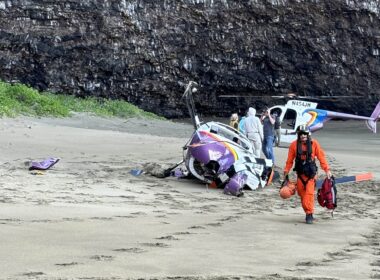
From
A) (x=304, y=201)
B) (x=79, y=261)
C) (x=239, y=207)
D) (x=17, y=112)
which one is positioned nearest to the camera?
(x=79, y=261)

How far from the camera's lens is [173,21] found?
1378 inches

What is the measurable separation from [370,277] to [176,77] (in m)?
31.1

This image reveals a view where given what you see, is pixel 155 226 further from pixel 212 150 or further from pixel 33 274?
pixel 212 150

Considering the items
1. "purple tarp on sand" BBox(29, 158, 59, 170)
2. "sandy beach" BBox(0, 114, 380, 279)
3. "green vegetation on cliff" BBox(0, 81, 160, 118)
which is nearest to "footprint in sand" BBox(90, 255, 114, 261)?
"sandy beach" BBox(0, 114, 380, 279)

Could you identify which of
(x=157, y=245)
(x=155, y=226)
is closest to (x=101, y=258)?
(x=157, y=245)

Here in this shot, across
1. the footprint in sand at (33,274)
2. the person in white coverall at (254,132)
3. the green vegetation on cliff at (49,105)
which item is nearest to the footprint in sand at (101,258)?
the footprint in sand at (33,274)

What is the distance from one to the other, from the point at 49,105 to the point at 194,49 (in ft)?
38.3

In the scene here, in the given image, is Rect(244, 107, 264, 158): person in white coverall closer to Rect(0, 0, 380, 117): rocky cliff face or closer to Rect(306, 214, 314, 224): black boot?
Rect(306, 214, 314, 224): black boot

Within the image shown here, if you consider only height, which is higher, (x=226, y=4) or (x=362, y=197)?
(x=226, y=4)

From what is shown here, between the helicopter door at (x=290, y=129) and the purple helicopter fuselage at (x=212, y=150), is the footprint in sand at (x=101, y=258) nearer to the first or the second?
the purple helicopter fuselage at (x=212, y=150)

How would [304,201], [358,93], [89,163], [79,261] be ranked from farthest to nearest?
1. [358,93]
2. [89,163]
3. [304,201]
4. [79,261]

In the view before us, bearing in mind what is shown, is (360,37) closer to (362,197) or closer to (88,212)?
(362,197)

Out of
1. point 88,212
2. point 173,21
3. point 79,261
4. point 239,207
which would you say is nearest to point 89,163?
point 239,207

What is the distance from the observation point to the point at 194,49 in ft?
119
